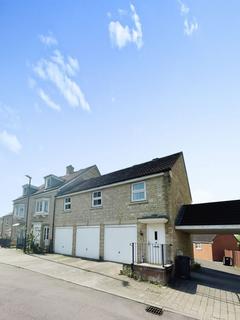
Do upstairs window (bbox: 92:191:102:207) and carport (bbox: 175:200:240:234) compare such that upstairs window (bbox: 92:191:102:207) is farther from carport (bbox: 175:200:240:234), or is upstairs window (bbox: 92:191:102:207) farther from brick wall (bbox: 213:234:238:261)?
brick wall (bbox: 213:234:238:261)

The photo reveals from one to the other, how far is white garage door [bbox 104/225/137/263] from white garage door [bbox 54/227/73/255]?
500 cm

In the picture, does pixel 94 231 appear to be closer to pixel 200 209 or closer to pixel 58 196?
pixel 58 196

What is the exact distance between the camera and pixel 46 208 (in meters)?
24.8

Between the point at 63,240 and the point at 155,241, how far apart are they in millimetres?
10896

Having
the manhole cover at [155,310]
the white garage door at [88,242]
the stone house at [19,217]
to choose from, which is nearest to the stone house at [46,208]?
the stone house at [19,217]

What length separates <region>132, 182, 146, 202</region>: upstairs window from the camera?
51.2ft

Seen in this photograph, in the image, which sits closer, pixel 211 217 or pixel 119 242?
pixel 211 217

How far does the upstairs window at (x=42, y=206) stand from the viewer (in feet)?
81.0

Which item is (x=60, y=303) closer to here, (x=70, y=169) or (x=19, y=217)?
(x=19, y=217)

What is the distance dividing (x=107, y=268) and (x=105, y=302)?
6.12 m

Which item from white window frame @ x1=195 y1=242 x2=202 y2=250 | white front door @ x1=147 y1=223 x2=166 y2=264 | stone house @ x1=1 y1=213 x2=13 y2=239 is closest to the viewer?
white front door @ x1=147 y1=223 x2=166 y2=264

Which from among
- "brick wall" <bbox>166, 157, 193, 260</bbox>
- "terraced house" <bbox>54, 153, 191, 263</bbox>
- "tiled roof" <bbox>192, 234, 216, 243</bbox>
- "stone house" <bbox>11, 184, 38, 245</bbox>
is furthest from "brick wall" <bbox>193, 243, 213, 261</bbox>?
"stone house" <bbox>11, 184, 38, 245</bbox>

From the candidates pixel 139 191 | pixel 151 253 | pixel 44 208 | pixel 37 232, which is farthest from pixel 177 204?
pixel 37 232

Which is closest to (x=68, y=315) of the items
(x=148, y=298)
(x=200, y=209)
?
(x=148, y=298)
